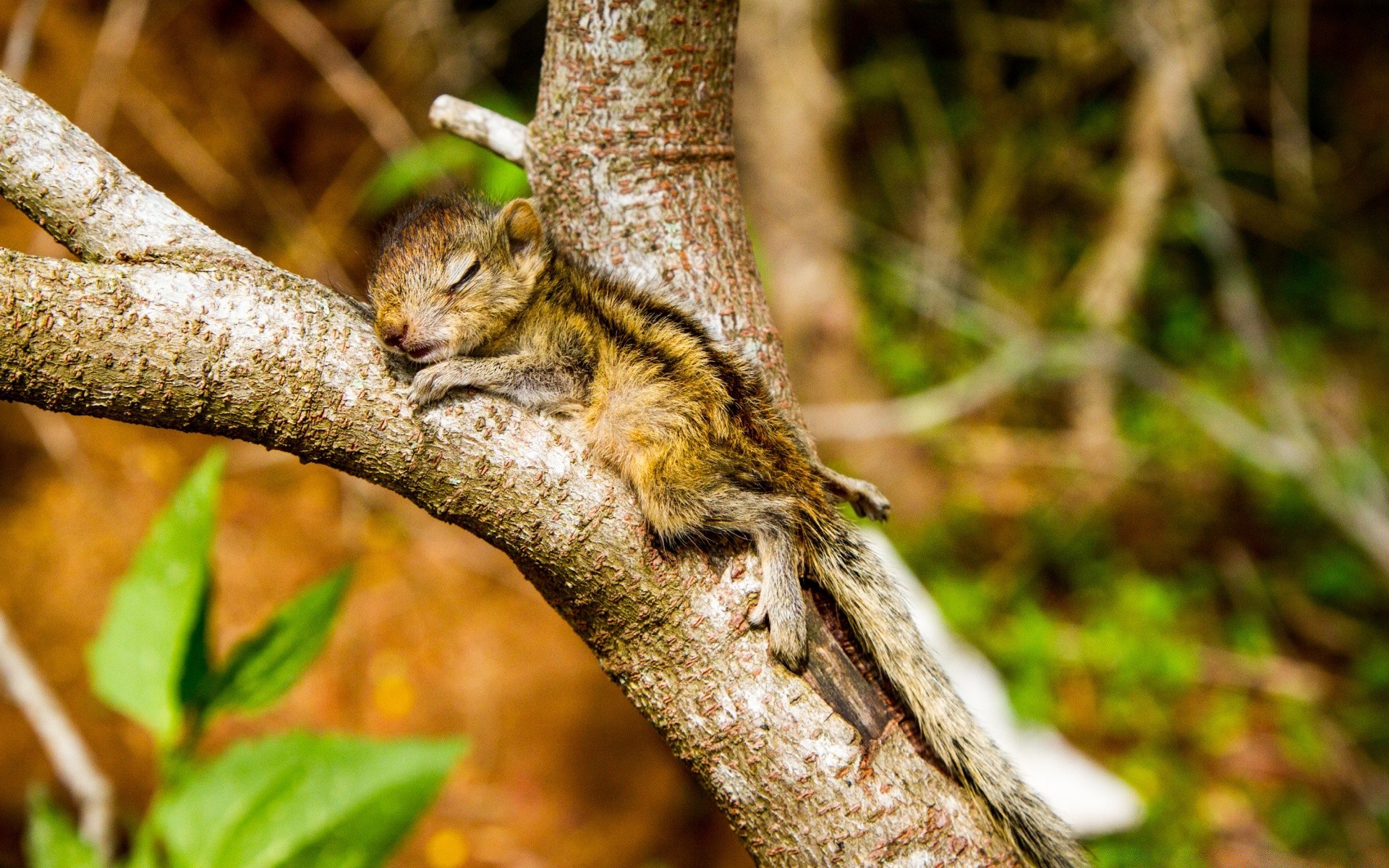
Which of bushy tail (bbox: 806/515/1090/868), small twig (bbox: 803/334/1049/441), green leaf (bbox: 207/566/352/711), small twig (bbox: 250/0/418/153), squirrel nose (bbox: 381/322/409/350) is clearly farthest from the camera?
small twig (bbox: 250/0/418/153)

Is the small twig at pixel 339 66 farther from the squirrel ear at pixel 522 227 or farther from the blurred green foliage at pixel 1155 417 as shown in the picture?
the squirrel ear at pixel 522 227

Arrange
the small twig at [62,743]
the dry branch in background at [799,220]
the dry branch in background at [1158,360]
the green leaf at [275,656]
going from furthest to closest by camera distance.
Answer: the dry branch in background at [799,220]
the dry branch in background at [1158,360]
the small twig at [62,743]
the green leaf at [275,656]

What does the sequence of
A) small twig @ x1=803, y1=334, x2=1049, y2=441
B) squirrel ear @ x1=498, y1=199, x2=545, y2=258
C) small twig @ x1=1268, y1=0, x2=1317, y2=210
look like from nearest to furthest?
squirrel ear @ x1=498, y1=199, x2=545, y2=258 < small twig @ x1=803, y1=334, x2=1049, y2=441 < small twig @ x1=1268, y1=0, x2=1317, y2=210

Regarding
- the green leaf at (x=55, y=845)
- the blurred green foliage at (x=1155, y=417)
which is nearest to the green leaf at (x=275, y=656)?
the green leaf at (x=55, y=845)

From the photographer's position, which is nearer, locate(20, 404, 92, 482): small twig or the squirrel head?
the squirrel head

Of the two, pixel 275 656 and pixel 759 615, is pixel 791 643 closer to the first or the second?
pixel 759 615

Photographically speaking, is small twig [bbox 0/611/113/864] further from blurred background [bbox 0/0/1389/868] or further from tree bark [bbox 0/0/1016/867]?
tree bark [bbox 0/0/1016/867]

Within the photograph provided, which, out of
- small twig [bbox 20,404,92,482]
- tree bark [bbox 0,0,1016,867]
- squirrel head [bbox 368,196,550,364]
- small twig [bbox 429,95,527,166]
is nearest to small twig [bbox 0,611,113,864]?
small twig [bbox 20,404,92,482]
